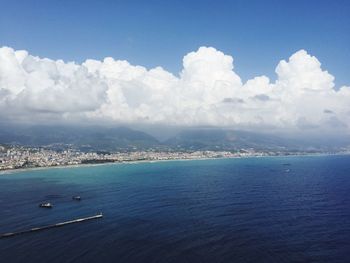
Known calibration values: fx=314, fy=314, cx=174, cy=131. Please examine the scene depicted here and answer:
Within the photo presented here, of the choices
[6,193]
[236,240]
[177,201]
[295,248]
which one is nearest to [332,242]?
[295,248]

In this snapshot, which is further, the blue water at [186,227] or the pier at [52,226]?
the pier at [52,226]

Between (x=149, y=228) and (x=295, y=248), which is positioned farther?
(x=149, y=228)

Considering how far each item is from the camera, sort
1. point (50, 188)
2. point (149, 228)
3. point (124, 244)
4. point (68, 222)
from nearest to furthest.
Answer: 1. point (124, 244)
2. point (149, 228)
3. point (68, 222)
4. point (50, 188)

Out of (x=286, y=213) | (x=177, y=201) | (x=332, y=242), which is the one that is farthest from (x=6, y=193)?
(x=332, y=242)

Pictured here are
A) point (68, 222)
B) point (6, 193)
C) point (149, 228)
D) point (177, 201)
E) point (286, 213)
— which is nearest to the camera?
point (149, 228)

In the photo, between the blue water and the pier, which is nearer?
the blue water

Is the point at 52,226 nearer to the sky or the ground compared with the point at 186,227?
nearer to the ground

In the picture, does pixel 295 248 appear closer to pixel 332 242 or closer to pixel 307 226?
pixel 332 242

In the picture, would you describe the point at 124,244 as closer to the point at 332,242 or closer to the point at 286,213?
the point at 332,242

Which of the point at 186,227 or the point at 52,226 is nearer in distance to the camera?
the point at 186,227
